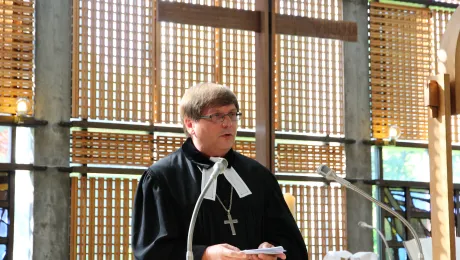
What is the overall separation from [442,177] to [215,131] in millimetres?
1911

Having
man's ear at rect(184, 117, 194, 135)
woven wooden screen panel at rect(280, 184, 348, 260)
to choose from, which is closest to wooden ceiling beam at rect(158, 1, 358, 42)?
man's ear at rect(184, 117, 194, 135)

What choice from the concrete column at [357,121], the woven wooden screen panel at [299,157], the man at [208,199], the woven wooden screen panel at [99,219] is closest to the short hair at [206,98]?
the man at [208,199]

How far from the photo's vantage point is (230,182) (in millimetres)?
2820

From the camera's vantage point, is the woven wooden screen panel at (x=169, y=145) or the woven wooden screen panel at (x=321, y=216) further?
the woven wooden screen panel at (x=169, y=145)

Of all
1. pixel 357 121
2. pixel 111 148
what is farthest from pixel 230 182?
pixel 111 148

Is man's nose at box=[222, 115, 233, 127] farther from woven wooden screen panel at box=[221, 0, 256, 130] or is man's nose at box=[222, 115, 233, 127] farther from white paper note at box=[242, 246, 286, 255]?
woven wooden screen panel at box=[221, 0, 256, 130]

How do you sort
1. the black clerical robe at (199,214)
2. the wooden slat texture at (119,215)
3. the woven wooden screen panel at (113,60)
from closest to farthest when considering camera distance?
the black clerical robe at (199,214) < the wooden slat texture at (119,215) < the woven wooden screen panel at (113,60)

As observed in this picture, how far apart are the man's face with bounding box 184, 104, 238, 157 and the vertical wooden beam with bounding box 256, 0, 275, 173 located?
2.68 m

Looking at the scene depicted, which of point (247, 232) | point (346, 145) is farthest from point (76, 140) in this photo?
point (247, 232)

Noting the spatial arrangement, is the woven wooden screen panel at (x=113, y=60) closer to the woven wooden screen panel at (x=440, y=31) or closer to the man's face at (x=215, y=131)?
the woven wooden screen panel at (x=440, y=31)

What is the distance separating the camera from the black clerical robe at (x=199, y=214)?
2.68 metres

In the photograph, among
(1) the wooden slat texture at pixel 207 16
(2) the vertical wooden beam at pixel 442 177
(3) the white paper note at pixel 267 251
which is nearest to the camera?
(3) the white paper note at pixel 267 251

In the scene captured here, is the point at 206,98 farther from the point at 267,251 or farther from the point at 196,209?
the point at 267,251

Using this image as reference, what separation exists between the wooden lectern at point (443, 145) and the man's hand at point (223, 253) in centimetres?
202
